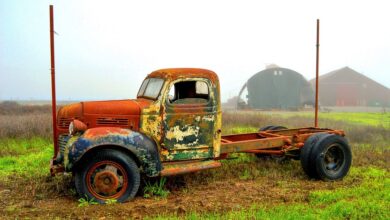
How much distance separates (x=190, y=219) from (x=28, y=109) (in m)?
19.6

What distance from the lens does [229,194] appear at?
235 inches

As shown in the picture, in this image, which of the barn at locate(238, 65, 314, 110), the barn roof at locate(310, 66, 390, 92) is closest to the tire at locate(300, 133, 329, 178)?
the barn at locate(238, 65, 314, 110)

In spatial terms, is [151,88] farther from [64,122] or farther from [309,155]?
[309,155]

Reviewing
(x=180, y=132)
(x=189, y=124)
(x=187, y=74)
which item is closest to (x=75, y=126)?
(x=180, y=132)

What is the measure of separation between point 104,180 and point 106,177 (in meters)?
0.06

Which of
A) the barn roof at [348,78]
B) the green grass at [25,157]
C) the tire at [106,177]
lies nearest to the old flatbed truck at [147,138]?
the tire at [106,177]

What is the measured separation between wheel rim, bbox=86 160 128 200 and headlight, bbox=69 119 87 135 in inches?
24.2

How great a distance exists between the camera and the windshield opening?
624cm

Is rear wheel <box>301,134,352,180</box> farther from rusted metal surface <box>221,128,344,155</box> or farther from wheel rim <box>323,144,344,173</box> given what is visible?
rusted metal surface <box>221,128,344,155</box>

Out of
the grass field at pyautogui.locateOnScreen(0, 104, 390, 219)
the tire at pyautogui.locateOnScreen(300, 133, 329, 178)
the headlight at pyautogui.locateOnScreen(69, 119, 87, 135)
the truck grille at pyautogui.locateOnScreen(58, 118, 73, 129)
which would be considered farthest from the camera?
the tire at pyautogui.locateOnScreen(300, 133, 329, 178)

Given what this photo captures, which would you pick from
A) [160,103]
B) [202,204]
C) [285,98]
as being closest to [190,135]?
[160,103]

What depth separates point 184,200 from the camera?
567 centimetres

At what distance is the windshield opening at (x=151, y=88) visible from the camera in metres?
6.24

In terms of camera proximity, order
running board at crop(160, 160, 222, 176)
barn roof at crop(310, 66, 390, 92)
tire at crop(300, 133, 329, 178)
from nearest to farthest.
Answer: running board at crop(160, 160, 222, 176)
tire at crop(300, 133, 329, 178)
barn roof at crop(310, 66, 390, 92)
